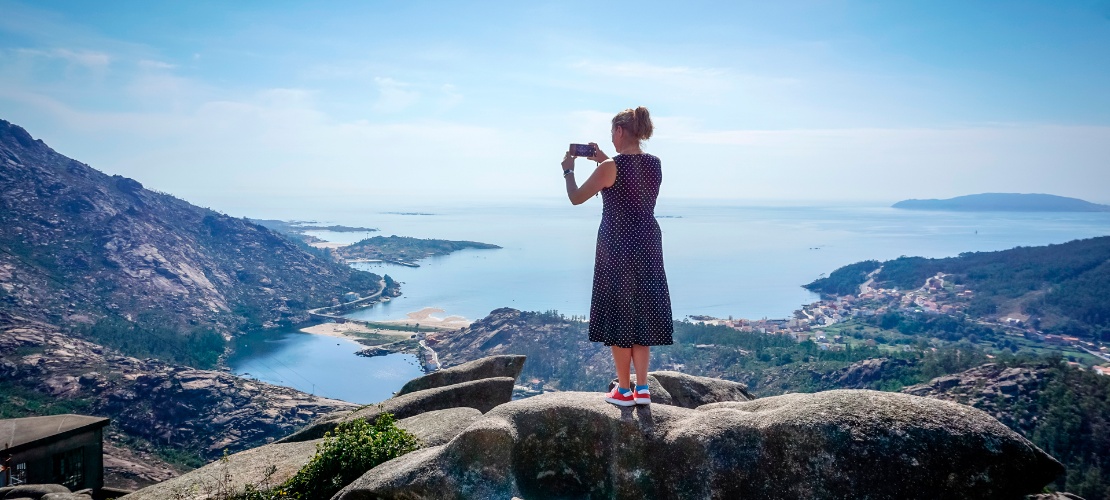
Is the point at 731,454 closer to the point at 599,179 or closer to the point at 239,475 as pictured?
the point at 599,179

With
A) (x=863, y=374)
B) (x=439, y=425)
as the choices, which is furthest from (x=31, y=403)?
(x=863, y=374)

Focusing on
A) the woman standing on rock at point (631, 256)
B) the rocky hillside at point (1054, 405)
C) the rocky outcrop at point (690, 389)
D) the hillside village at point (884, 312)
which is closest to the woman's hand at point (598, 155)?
the woman standing on rock at point (631, 256)

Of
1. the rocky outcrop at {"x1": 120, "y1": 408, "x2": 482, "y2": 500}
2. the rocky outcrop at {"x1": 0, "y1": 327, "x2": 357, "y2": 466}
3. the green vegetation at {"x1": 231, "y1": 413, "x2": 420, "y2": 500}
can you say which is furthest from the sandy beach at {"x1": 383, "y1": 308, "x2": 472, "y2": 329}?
the green vegetation at {"x1": 231, "y1": 413, "x2": 420, "y2": 500}

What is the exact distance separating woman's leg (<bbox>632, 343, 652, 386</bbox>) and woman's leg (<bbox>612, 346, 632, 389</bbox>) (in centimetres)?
9

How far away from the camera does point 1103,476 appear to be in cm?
4150

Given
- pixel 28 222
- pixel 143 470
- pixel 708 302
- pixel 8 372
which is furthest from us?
pixel 708 302

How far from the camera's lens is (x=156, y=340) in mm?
110312

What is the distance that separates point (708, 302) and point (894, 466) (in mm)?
144470

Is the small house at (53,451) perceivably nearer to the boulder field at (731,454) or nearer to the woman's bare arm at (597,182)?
the boulder field at (731,454)

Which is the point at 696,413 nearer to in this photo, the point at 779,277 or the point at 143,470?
the point at 143,470

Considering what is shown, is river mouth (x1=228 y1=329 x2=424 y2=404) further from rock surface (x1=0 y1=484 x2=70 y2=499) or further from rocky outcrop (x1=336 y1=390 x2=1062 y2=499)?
rocky outcrop (x1=336 y1=390 x2=1062 y2=499)

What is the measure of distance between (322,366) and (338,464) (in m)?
111

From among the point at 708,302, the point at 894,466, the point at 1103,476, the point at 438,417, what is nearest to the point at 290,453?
the point at 438,417

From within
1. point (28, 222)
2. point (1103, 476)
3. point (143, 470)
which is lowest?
point (143, 470)
